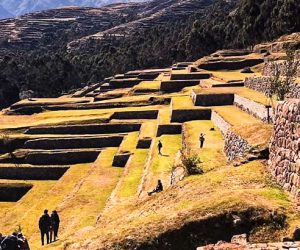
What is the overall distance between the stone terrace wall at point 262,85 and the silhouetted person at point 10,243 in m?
15.3

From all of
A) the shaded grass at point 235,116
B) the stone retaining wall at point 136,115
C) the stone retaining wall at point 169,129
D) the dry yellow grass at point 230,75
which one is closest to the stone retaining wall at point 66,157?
the stone retaining wall at point 169,129

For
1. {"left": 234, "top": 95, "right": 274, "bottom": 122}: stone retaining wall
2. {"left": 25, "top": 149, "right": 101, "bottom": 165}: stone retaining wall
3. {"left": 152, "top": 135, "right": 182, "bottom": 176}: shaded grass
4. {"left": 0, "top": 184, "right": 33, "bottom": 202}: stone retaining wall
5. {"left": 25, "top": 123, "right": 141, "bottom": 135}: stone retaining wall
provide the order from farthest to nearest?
{"left": 25, "top": 123, "right": 141, "bottom": 135}: stone retaining wall, {"left": 25, "top": 149, "right": 101, "bottom": 165}: stone retaining wall, {"left": 0, "top": 184, "right": 33, "bottom": 202}: stone retaining wall, {"left": 152, "top": 135, "right": 182, "bottom": 176}: shaded grass, {"left": 234, "top": 95, "right": 274, "bottom": 122}: stone retaining wall

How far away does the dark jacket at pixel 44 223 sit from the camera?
54.7 ft

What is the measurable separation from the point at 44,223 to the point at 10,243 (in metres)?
4.86

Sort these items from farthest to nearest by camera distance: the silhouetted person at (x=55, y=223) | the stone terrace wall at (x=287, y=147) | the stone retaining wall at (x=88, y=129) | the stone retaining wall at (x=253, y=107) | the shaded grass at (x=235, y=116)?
the stone retaining wall at (x=88, y=129)
the shaded grass at (x=235, y=116)
the stone retaining wall at (x=253, y=107)
the silhouetted person at (x=55, y=223)
the stone terrace wall at (x=287, y=147)

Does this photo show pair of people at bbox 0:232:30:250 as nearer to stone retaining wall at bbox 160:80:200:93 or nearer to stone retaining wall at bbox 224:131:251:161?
stone retaining wall at bbox 224:131:251:161

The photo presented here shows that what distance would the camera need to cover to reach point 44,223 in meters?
16.7

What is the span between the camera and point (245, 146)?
16.7 m

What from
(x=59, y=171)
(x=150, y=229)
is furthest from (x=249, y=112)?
(x=150, y=229)

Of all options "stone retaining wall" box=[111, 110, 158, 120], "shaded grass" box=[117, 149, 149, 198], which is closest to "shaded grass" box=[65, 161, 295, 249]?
"shaded grass" box=[117, 149, 149, 198]

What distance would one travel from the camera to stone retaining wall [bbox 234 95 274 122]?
2272 cm

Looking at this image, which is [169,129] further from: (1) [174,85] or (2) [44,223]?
(1) [174,85]

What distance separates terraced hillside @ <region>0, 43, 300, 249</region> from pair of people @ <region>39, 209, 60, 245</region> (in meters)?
0.47

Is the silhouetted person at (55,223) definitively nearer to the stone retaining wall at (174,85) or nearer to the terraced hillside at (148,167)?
the terraced hillside at (148,167)
